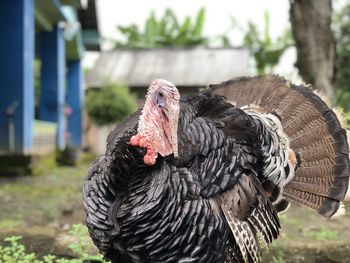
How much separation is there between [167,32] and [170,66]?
4555 millimetres

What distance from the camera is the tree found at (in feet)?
20.3

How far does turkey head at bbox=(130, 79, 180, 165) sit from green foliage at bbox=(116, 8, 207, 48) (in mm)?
20440

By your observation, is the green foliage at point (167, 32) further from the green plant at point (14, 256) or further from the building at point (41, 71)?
the green plant at point (14, 256)

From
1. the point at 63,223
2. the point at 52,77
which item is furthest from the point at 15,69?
the point at 63,223

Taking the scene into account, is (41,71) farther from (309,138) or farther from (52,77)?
(309,138)

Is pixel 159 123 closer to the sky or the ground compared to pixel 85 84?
closer to the sky

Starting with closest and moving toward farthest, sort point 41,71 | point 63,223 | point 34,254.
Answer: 1. point 34,254
2. point 63,223
3. point 41,71

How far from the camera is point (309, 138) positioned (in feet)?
11.1

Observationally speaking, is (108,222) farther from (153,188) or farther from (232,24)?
(232,24)

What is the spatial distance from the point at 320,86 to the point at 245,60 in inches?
531

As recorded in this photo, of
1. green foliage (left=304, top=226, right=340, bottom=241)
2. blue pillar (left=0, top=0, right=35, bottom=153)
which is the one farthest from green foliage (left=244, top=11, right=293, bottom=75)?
green foliage (left=304, top=226, right=340, bottom=241)

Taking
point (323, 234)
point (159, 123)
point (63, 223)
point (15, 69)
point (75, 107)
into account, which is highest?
point (159, 123)

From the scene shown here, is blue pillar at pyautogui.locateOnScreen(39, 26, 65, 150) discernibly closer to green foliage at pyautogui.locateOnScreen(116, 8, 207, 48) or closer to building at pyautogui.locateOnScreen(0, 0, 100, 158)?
building at pyautogui.locateOnScreen(0, 0, 100, 158)

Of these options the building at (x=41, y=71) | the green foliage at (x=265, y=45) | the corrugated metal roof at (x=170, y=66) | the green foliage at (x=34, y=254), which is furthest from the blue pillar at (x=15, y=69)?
the green foliage at (x=265, y=45)
